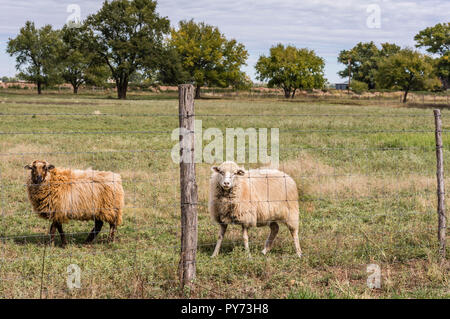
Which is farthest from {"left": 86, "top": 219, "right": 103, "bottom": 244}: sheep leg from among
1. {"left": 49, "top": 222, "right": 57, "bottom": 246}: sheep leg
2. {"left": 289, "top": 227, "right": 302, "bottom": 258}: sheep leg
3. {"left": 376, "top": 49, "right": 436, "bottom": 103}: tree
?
{"left": 376, "top": 49, "right": 436, "bottom": 103}: tree

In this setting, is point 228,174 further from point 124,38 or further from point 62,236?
point 124,38

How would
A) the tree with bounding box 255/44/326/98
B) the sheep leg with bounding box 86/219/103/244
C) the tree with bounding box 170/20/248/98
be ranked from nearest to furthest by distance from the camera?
1. the sheep leg with bounding box 86/219/103/244
2. the tree with bounding box 170/20/248/98
3. the tree with bounding box 255/44/326/98

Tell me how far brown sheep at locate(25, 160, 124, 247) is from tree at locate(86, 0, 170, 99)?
62537mm

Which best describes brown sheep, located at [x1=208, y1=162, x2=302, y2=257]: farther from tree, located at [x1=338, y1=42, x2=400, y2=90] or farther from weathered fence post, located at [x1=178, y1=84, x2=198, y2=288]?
tree, located at [x1=338, y1=42, x2=400, y2=90]

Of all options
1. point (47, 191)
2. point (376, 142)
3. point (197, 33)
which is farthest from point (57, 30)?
point (47, 191)

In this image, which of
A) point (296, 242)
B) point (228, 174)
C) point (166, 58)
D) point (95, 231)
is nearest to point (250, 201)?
point (228, 174)

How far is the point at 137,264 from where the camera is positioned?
6.23 metres

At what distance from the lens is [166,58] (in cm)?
7069

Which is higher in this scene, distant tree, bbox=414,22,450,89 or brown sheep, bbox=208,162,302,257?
distant tree, bbox=414,22,450,89

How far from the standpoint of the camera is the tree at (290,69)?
93688 millimetres

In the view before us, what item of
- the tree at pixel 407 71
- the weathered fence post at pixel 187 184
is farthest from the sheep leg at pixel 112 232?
the tree at pixel 407 71

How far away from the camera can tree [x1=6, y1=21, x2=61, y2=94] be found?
93312 millimetres

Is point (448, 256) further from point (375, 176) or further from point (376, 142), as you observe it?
point (376, 142)

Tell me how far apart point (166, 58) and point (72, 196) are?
6537 centimetres
